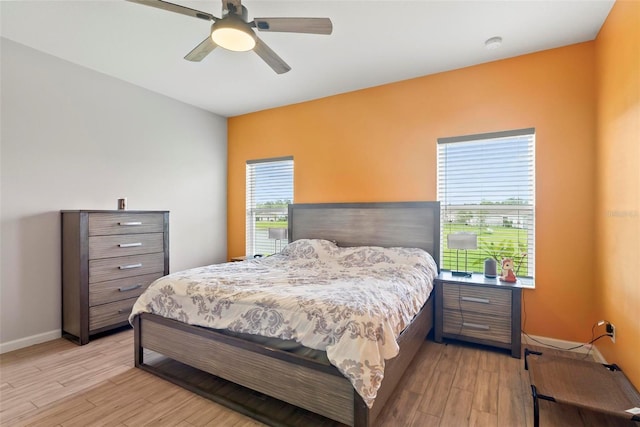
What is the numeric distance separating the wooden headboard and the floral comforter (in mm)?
275

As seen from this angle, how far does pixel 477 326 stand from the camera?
2730 mm

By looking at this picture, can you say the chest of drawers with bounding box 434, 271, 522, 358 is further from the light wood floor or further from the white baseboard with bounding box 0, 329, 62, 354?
the white baseboard with bounding box 0, 329, 62, 354

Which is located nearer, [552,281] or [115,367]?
[115,367]

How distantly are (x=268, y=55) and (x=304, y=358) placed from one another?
2.13m

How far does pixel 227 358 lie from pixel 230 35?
211 cm

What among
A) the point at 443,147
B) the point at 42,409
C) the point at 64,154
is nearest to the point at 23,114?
the point at 64,154

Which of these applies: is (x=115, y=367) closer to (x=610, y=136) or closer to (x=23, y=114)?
(x=23, y=114)

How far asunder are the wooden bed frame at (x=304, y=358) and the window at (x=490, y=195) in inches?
10.8

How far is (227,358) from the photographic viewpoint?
6.53 ft

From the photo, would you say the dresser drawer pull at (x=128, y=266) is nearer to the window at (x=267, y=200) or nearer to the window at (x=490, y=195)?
the window at (x=267, y=200)

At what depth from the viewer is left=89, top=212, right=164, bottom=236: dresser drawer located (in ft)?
9.63

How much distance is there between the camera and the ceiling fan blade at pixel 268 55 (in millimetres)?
2147

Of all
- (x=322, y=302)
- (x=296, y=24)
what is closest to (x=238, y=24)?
(x=296, y=24)

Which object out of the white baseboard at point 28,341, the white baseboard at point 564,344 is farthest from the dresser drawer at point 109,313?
the white baseboard at point 564,344
